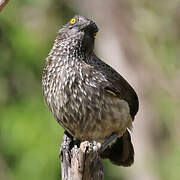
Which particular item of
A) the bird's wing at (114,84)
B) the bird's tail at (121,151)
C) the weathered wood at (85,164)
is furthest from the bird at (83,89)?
the weathered wood at (85,164)

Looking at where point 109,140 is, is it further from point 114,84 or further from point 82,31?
point 82,31

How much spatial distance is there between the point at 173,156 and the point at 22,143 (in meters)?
2.89

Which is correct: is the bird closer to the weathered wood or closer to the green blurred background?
the weathered wood

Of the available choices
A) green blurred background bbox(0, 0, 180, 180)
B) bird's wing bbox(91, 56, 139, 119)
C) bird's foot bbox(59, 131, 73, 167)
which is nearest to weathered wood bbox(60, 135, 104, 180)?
bird's foot bbox(59, 131, 73, 167)

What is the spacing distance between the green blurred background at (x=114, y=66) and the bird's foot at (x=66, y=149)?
3.49m

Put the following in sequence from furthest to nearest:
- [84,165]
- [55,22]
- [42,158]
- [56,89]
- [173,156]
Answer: [55,22] < [173,156] < [42,158] < [56,89] < [84,165]

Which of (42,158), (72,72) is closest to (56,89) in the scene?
(72,72)

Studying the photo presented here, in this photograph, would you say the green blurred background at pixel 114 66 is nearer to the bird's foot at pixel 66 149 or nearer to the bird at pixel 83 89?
the bird's foot at pixel 66 149

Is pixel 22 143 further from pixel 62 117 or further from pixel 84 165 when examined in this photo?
pixel 84 165

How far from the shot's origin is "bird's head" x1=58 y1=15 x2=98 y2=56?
6527 mm

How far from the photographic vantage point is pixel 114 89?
21.9 feet

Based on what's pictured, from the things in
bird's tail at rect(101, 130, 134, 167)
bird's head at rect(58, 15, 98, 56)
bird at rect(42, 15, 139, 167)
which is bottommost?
bird's tail at rect(101, 130, 134, 167)

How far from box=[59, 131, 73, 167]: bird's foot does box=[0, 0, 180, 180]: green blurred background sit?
3.49m

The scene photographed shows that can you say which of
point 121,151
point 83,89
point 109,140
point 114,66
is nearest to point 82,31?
point 83,89
